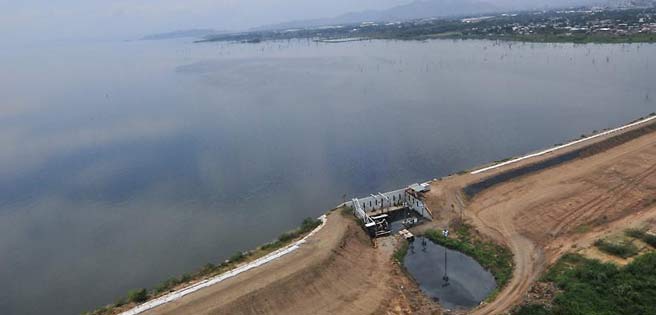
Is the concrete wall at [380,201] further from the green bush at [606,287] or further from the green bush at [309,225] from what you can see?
the green bush at [606,287]

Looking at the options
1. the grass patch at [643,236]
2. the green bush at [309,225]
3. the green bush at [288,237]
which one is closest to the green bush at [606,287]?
the grass patch at [643,236]

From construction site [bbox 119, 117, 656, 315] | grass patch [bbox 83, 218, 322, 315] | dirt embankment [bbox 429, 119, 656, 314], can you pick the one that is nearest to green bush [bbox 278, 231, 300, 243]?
grass patch [bbox 83, 218, 322, 315]

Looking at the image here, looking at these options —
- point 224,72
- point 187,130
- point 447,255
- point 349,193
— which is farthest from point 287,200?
point 224,72

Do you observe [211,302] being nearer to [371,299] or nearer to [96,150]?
[371,299]

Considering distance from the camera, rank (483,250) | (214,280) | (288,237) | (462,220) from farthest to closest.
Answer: (462,220)
(288,237)
(483,250)
(214,280)

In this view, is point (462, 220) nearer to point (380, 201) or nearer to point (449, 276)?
point (449, 276)

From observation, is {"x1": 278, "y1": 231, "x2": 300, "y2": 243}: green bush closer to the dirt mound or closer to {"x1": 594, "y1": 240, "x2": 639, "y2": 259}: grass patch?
the dirt mound

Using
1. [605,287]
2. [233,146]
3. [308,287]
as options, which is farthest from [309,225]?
[233,146]
